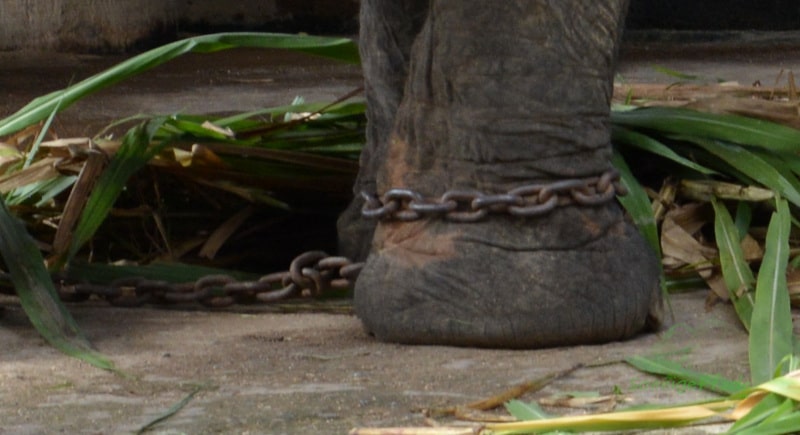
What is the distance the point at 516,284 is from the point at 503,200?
10 cm

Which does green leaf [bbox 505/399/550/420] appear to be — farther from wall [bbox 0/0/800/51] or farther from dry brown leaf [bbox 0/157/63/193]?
wall [bbox 0/0/800/51]

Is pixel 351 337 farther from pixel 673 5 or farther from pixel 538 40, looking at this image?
pixel 673 5

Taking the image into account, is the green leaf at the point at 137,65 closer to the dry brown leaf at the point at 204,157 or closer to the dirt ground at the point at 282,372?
the dry brown leaf at the point at 204,157

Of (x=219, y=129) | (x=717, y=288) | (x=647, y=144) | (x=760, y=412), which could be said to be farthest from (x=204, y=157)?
(x=760, y=412)

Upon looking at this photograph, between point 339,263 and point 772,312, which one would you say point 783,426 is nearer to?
point 772,312

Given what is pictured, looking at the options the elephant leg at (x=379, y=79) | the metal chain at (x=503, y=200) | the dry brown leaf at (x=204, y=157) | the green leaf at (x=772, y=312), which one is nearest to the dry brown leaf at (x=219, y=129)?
the dry brown leaf at (x=204, y=157)

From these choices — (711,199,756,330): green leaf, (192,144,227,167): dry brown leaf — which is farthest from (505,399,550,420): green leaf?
(192,144,227,167): dry brown leaf

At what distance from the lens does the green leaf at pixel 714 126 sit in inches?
87.7

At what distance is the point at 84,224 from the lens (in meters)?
2.21

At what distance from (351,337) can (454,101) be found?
0.33 metres

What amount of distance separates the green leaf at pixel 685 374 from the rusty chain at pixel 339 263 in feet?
0.77

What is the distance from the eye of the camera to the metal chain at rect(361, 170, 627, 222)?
72.3 inches

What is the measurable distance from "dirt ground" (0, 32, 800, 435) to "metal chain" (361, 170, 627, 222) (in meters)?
0.16

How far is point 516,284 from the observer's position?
1.83 meters
